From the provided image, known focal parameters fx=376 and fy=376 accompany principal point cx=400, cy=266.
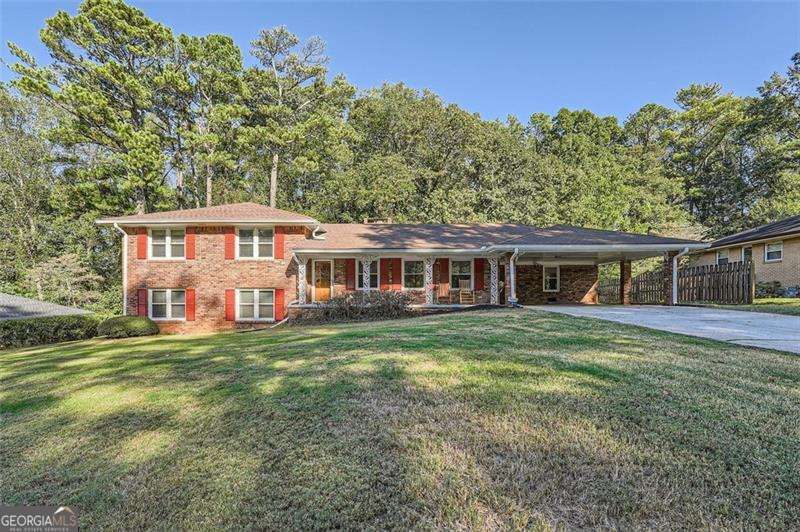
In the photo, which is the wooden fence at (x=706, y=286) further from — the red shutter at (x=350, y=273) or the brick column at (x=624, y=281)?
the red shutter at (x=350, y=273)

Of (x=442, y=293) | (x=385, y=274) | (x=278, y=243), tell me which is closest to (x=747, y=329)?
(x=442, y=293)

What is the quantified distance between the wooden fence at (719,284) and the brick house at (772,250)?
1951 mm

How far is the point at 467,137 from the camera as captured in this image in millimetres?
26875

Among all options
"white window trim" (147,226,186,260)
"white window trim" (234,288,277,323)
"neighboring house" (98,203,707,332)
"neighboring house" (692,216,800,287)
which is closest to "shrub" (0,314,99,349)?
"neighboring house" (98,203,707,332)

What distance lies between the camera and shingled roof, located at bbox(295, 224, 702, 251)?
13367 millimetres

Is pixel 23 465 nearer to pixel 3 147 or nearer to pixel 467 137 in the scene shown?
pixel 467 137

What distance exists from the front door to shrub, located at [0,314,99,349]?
8.56m

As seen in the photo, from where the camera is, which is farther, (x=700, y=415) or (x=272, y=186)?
(x=272, y=186)

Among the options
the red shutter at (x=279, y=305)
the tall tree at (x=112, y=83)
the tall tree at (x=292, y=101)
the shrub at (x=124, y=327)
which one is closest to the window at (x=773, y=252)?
the red shutter at (x=279, y=305)

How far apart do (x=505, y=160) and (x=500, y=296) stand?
14.0 meters

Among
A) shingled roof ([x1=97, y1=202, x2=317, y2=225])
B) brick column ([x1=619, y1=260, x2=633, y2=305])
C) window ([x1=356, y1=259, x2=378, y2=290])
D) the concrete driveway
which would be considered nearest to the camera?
the concrete driveway

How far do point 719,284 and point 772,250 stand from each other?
627cm

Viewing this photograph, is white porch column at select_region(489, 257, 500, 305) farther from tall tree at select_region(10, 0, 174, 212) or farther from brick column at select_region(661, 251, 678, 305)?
tall tree at select_region(10, 0, 174, 212)

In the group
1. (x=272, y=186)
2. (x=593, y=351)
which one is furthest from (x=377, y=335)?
(x=272, y=186)
